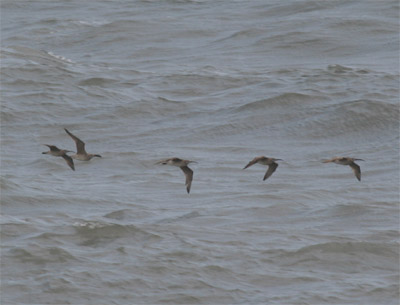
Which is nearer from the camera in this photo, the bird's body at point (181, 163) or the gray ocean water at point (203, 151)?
the bird's body at point (181, 163)

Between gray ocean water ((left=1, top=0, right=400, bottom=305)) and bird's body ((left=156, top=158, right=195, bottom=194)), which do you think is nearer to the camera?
bird's body ((left=156, top=158, right=195, bottom=194))

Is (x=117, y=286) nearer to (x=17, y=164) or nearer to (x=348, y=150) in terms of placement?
(x=17, y=164)

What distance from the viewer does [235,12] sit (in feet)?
126

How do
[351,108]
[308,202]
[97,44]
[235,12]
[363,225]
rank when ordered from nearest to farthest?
[363,225]
[308,202]
[351,108]
[97,44]
[235,12]

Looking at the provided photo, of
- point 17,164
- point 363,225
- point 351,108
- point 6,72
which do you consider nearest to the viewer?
point 363,225

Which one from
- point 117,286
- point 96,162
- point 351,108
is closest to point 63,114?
point 96,162

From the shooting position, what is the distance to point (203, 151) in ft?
81.6

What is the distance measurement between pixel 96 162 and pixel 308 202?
5.16 meters

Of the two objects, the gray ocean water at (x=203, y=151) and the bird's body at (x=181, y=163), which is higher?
the bird's body at (x=181, y=163)

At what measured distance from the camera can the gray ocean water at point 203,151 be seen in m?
17.7

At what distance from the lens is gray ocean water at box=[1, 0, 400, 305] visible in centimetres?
1773

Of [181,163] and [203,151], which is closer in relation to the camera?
[181,163]

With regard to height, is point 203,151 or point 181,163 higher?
point 181,163

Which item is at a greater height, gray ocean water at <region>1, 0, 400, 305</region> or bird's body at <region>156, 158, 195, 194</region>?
bird's body at <region>156, 158, 195, 194</region>
